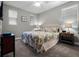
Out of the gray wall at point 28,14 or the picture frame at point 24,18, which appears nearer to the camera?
the gray wall at point 28,14

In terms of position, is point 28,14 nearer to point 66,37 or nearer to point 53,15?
point 53,15

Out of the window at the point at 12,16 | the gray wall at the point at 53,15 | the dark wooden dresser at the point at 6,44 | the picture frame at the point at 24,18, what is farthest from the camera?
the picture frame at the point at 24,18

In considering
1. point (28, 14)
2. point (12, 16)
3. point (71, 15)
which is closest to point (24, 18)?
point (28, 14)

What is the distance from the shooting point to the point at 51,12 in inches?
236

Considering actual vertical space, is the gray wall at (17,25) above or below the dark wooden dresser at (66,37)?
above

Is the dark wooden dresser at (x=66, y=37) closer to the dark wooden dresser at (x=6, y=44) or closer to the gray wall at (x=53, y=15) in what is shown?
the gray wall at (x=53, y=15)

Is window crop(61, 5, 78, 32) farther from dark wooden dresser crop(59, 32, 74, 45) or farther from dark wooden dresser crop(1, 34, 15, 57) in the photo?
dark wooden dresser crop(1, 34, 15, 57)

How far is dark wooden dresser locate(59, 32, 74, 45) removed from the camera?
4091 millimetres

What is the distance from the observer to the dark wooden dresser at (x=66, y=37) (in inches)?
161

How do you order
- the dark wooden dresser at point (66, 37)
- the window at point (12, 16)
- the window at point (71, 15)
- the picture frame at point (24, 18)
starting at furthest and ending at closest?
the picture frame at point (24, 18) < the window at point (12, 16) < the window at point (71, 15) < the dark wooden dresser at point (66, 37)

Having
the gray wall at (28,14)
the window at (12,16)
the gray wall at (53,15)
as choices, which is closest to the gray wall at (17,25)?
the gray wall at (28,14)

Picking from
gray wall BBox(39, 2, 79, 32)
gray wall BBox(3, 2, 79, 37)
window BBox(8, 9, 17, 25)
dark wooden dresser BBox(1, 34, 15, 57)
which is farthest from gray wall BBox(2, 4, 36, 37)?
dark wooden dresser BBox(1, 34, 15, 57)

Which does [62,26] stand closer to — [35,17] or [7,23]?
[35,17]

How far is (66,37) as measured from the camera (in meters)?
4.34
